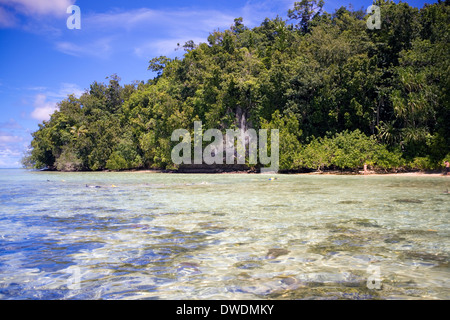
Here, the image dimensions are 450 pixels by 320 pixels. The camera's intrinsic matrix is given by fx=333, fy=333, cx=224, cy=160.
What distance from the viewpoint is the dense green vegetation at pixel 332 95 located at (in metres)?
28.1

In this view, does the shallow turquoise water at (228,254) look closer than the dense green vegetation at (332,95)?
Yes

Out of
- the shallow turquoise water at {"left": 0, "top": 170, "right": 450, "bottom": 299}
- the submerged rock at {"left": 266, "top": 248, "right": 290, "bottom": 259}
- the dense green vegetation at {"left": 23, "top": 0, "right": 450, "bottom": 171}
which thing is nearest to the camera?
the shallow turquoise water at {"left": 0, "top": 170, "right": 450, "bottom": 299}

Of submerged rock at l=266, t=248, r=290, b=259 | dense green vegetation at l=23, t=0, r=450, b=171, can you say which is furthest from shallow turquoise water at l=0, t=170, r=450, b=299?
dense green vegetation at l=23, t=0, r=450, b=171

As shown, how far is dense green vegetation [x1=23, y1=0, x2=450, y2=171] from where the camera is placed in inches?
1105

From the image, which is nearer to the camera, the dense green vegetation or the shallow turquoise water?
the shallow turquoise water

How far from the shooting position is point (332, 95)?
108 feet

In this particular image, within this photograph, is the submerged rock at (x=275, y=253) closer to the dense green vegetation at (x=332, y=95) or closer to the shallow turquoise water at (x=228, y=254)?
the shallow turquoise water at (x=228, y=254)

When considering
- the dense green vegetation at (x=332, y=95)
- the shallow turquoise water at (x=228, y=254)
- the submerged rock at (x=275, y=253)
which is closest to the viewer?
the shallow turquoise water at (x=228, y=254)

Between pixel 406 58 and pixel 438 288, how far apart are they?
102ft

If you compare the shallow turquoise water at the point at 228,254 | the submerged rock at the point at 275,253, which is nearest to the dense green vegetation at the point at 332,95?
the shallow turquoise water at the point at 228,254

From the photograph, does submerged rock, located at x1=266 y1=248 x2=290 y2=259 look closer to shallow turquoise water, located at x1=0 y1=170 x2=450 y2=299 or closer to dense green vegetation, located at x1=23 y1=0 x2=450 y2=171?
shallow turquoise water, located at x1=0 y1=170 x2=450 y2=299

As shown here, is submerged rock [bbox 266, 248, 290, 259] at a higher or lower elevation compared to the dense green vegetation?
lower
